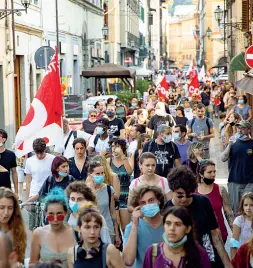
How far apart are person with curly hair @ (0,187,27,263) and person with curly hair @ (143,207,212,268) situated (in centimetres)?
157

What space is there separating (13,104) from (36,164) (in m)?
19.3

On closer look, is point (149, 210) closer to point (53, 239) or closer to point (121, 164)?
point (53, 239)

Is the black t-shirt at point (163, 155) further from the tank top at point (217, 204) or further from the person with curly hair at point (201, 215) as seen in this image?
the person with curly hair at point (201, 215)

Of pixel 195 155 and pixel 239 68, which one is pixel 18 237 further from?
pixel 239 68

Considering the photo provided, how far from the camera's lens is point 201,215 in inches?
293

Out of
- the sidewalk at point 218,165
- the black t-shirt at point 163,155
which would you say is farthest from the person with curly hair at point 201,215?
the sidewalk at point 218,165

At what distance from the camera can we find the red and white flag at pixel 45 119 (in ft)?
40.8

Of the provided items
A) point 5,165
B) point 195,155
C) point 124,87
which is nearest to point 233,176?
point 195,155

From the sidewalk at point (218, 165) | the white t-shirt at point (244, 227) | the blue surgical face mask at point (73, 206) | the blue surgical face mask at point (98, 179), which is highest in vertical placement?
the blue surgical face mask at point (98, 179)

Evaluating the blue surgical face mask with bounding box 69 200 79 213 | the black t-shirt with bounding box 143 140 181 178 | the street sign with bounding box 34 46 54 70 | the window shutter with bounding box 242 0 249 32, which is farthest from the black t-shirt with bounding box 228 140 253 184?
the window shutter with bounding box 242 0 249 32

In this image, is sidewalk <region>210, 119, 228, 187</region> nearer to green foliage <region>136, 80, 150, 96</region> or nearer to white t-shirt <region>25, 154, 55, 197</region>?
white t-shirt <region>25, 154, 55, 197</region>

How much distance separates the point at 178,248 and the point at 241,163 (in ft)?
19.9

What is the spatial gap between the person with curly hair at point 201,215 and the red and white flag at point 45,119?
5.07 meters

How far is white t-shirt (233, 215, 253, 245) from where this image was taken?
842 centimetres
